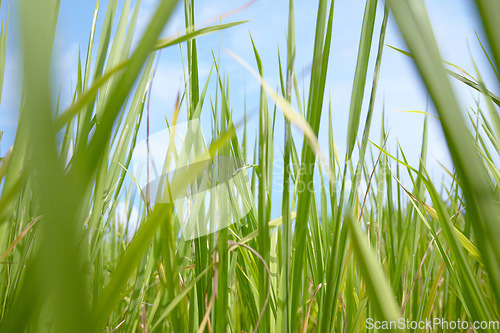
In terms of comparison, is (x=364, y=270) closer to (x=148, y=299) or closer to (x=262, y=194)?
(x=262, y=194)

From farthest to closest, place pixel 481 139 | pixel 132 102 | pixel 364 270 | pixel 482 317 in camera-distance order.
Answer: pixel 481 139 < pixel 132 102 < pixel 482 317 < pixel 364 270

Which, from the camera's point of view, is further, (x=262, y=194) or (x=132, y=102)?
(x=132, y=102)

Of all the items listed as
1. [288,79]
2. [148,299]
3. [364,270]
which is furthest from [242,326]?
[364,270]

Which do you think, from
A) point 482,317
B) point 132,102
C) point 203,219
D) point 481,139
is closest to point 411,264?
point 481,139

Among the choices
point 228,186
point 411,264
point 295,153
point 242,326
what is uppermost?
point 295,153

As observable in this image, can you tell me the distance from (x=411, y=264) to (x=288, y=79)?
667mm

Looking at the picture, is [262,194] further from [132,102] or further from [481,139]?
[481,139]

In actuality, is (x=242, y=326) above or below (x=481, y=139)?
below

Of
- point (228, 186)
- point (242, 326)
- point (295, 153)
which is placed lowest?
point (242, 326)

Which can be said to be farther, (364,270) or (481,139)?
(481,139)

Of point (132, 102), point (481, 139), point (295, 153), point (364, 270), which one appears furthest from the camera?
point (481, 139)

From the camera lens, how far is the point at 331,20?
0.46 meters

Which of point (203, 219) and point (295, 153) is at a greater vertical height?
point (295, 153)

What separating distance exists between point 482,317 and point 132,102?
1.88 ft
